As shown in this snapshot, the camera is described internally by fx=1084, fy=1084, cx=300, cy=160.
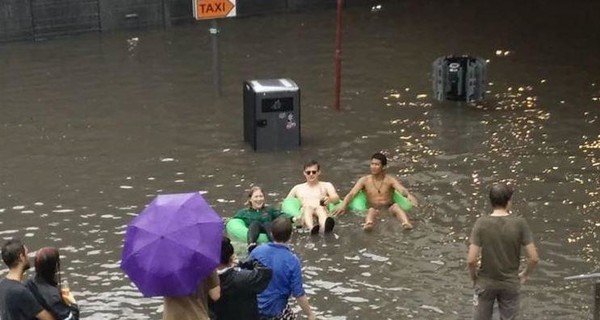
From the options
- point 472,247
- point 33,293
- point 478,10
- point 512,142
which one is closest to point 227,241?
point 33,293

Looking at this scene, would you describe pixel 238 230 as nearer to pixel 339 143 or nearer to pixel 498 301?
pixel 498 301

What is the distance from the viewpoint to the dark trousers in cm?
1120

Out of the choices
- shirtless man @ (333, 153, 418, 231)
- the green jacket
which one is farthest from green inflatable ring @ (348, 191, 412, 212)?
the green jacket

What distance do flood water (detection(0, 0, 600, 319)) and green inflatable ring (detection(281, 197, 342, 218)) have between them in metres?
0.32

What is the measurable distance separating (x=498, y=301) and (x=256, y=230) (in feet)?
11.3

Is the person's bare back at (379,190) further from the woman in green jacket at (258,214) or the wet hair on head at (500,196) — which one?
the wet hair on head at (500,196)

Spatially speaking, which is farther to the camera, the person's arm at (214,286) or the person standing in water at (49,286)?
the person standing in water at (49,286)

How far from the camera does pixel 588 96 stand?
18.5 m

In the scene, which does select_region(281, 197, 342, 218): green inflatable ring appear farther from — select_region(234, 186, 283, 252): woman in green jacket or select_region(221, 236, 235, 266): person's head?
select_region(221, 236, 235, 266): person's head

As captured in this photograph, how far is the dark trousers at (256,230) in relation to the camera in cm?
1120

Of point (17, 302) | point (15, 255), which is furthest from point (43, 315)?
point (15, 255)

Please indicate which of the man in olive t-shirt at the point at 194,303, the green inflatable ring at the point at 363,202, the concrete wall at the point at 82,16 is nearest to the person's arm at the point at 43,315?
the man in olive t-shirt at the point at 194,303

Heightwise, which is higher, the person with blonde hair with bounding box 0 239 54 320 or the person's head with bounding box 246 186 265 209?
the person with blonde hair with bounding box 0 239 54 320

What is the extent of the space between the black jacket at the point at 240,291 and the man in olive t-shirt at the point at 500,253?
5.83ft
